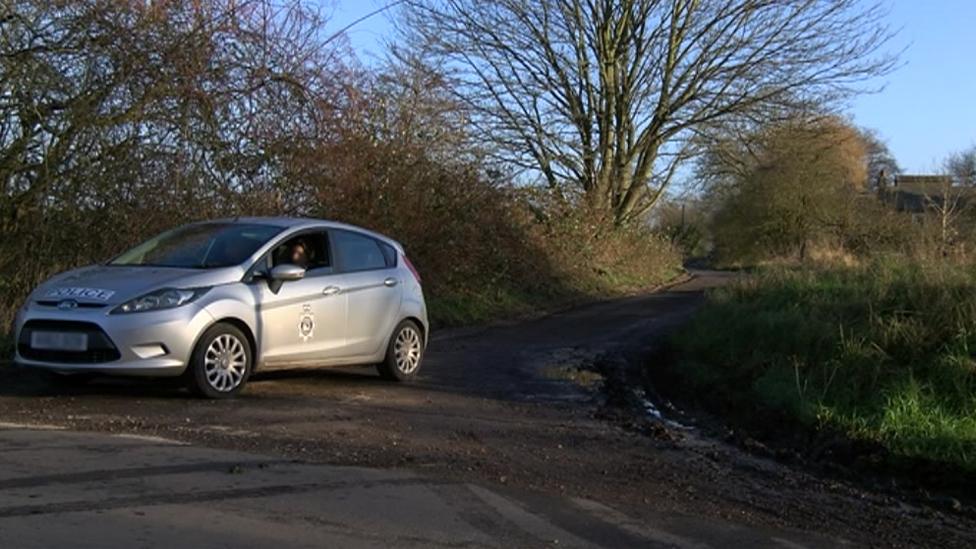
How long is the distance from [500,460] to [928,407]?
4141 millimetres

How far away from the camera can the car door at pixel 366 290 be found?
408 inches

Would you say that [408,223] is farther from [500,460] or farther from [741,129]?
[741,129]

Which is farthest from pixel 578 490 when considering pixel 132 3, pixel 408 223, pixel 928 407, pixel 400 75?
pixel 400 75

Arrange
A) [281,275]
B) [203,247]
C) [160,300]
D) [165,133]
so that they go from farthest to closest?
[165,133]
[203,247]
[281,275]
[160,300]

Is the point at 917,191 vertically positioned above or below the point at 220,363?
above

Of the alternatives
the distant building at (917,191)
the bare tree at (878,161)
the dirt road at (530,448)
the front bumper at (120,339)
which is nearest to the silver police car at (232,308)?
the front bumper at (120,339)

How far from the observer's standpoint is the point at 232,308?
9039 millimetres

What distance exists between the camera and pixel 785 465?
7.99 meters

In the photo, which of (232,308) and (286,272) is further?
(286,272)

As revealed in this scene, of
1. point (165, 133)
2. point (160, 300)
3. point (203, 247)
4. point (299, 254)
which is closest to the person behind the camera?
point (160, 300)

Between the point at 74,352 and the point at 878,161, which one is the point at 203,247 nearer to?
the point at 74,352

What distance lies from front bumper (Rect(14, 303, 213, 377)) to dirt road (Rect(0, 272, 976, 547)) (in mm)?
351

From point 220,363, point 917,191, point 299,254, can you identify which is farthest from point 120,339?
point 917,191

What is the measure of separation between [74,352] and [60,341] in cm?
16
